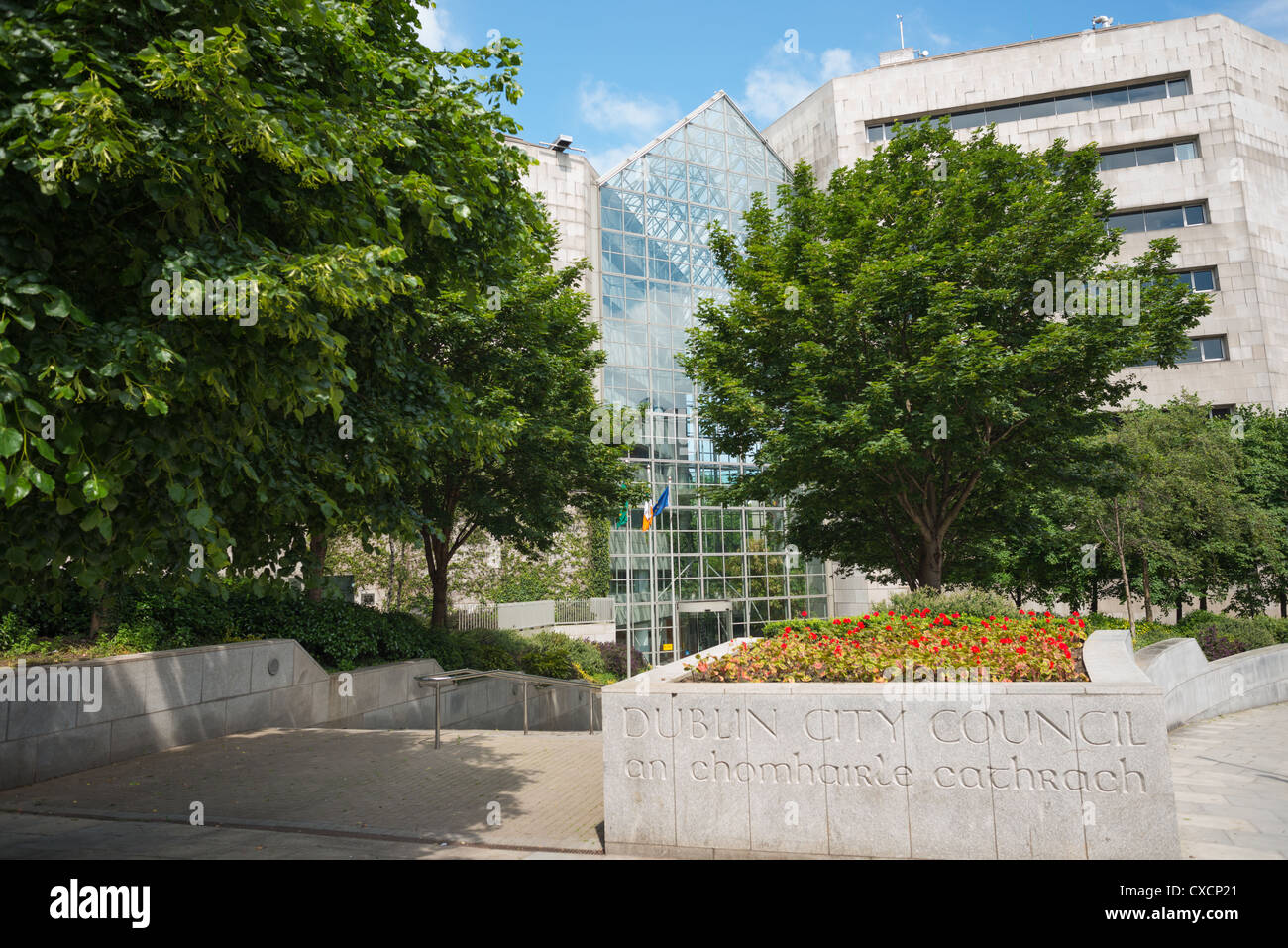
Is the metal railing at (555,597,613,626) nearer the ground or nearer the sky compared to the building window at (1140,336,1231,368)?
nearer the ground

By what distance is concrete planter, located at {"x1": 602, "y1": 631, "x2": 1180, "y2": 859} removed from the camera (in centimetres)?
602

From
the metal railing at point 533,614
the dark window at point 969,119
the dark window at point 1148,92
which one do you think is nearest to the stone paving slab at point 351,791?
the metal railing at point 533,614

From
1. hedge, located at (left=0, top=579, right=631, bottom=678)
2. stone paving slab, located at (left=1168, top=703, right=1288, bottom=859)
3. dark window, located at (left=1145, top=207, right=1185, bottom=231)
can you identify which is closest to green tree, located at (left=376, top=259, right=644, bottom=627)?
hedge, located at (left=0, top=579, right=631, bottom=678)

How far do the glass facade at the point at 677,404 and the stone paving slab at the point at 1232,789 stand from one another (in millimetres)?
25885

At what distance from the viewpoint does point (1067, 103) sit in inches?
1756

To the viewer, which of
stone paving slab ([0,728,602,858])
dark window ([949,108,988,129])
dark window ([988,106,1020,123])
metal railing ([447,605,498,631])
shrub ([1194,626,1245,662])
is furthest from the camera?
dark window ([949,108,988,129])

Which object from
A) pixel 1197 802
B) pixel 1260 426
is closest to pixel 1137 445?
pixel 1260 426

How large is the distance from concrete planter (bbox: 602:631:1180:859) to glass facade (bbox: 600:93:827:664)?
101 feet

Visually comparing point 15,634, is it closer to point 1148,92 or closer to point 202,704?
point 202,704

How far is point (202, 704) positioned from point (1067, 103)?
50.8 meters

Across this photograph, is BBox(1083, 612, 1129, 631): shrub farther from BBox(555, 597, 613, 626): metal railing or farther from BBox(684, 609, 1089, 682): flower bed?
BBox(555, 597, 613, 626): metal railing

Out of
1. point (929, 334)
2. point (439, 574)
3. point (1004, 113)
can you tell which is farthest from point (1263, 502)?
point (439, 574)

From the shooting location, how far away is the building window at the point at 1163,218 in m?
42.4

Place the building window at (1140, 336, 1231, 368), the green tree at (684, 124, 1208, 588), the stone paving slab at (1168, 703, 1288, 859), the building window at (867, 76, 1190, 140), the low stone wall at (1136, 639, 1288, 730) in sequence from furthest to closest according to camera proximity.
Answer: the building window at (867, 76, 1190, 140), the building window at (1140, 336, 1231, 368), the green tree at (684, 124, 1208, 588), the low stone wall at (1136, 639, 1288, 730), the stone paving slab at (1168, 703, 1288, 859)
